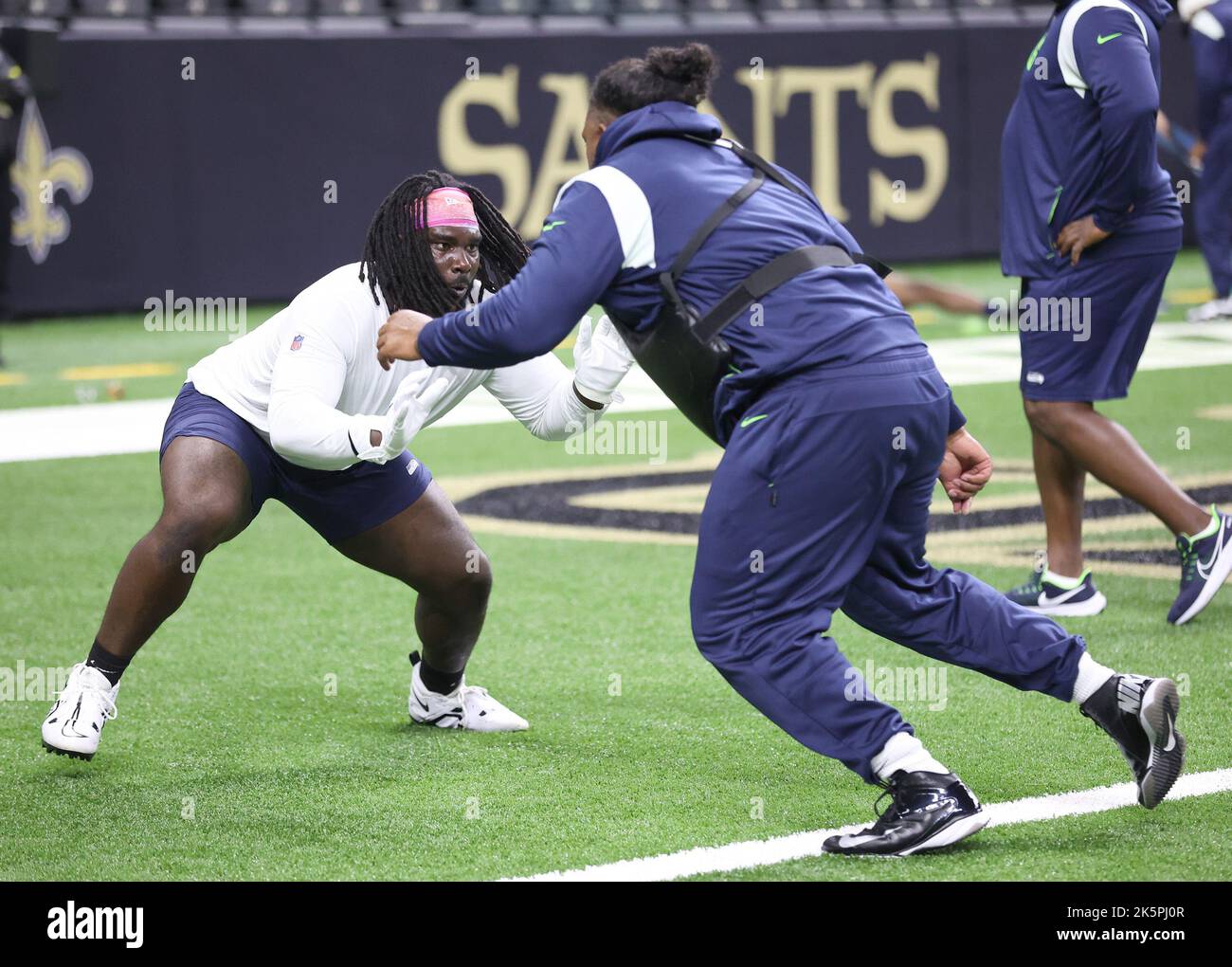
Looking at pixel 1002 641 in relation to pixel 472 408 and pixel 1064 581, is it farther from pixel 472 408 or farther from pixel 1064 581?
pixel 472 408

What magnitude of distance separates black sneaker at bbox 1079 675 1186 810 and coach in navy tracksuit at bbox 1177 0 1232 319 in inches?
460

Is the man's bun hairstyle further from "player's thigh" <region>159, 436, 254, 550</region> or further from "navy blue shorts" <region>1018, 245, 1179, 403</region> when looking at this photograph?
"navy blue shorts" <region>1018, 245, 1179, 403</region>

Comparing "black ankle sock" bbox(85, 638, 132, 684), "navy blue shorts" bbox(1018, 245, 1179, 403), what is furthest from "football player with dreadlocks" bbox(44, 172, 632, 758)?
"navy blue shorts" bbox(1018, 245, 1179, 403)

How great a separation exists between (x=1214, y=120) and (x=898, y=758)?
1257 cm

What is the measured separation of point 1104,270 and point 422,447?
17.1 ft

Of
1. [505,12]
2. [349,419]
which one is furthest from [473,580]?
[505,12]

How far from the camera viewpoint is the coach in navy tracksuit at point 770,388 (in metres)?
4.38

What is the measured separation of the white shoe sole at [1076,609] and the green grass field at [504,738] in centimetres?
8

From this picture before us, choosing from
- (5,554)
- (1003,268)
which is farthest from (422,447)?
(1003,268)

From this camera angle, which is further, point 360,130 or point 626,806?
point 360,130

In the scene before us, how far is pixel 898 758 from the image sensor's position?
14.6ft

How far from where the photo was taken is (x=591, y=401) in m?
5.31

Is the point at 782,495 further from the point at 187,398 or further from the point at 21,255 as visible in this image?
the point at 21,255

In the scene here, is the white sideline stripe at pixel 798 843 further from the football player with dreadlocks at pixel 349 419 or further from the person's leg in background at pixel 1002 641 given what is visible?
the football player with dreadlocks at pixel 349 419
